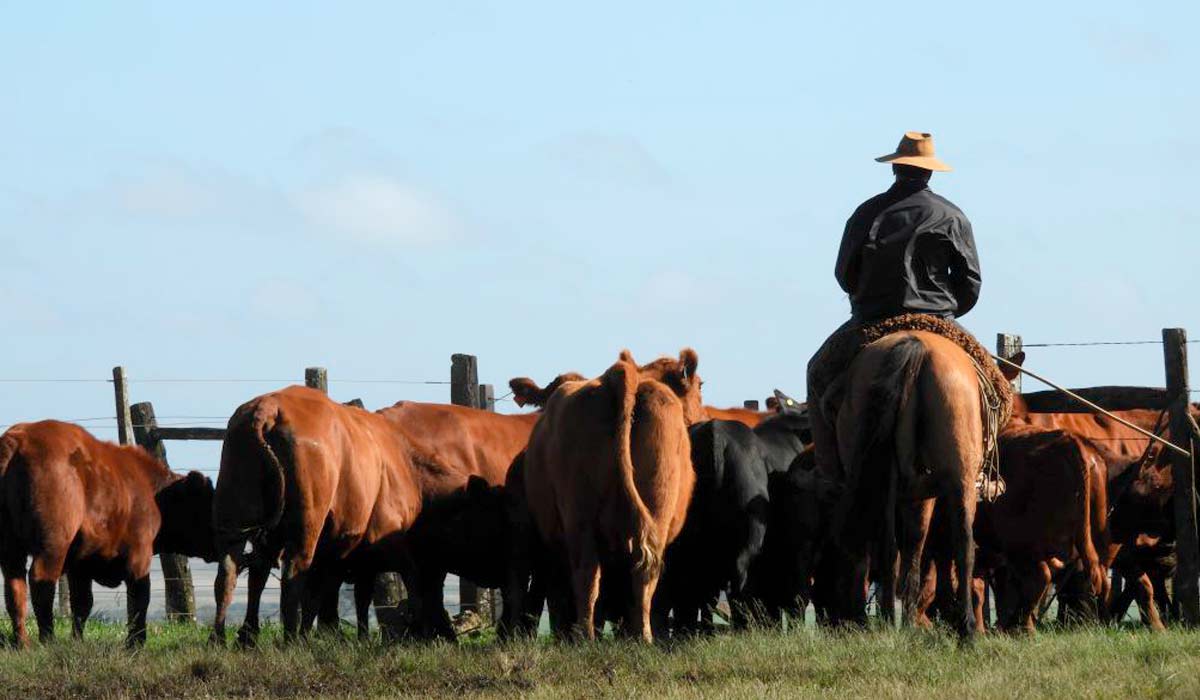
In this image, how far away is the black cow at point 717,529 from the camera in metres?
12.8

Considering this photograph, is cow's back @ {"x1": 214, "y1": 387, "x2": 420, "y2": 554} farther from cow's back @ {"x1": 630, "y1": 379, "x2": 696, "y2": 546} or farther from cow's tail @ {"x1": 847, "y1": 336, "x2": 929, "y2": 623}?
cow's tail @ {"x1": 847, "y1": 336, "x2": 929, "y2": 623}

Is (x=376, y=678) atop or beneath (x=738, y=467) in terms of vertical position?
beneath

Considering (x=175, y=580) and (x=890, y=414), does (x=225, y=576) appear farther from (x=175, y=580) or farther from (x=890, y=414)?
(x=175, y=580)

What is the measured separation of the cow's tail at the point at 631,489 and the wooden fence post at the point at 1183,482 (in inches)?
160

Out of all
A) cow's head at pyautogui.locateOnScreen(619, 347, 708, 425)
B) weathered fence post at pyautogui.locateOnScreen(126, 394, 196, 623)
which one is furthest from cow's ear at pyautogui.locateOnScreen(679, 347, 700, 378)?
weathered fence post at pyautogui.locateOnScreen(126, 394, 196, 623)

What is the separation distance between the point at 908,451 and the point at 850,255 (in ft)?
5.91

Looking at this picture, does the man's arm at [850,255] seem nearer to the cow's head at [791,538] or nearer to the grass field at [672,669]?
the cow's head at [791,538]

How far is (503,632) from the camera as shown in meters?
13.1

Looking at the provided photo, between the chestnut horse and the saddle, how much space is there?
224mm

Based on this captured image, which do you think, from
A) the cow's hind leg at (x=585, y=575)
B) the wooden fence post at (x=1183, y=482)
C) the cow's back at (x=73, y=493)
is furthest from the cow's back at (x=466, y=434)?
the wooden fence post at (x=1183, y=482)

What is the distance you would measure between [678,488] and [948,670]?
3.07m

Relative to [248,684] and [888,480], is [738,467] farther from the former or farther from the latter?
[248,684]

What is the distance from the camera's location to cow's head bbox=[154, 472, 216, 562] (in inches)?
606

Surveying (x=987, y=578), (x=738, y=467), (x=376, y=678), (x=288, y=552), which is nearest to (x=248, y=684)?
(x=376, y=678)
